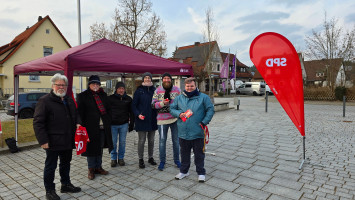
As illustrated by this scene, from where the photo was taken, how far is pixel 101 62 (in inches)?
185

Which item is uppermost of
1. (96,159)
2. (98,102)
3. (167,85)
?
(167,85)

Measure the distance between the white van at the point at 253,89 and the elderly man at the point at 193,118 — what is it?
3403 cm

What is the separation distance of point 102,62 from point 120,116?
3.73ft

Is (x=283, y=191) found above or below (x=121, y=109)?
below

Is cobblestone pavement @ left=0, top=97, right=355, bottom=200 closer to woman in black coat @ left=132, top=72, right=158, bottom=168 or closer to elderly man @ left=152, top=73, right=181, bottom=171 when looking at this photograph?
elderly man @ left=152, top=73, right=181, bottom=171

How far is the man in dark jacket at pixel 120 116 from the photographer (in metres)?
4.64

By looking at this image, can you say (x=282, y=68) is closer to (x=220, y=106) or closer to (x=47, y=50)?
(x=220, y=106)

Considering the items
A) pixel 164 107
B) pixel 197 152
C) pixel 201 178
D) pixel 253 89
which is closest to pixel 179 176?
A: pixel 201 178

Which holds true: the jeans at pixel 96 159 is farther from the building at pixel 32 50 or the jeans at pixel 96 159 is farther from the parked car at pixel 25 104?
the building at pixel 32 50

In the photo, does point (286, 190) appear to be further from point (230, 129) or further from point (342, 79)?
point (342, 79)

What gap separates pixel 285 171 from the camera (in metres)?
4.39

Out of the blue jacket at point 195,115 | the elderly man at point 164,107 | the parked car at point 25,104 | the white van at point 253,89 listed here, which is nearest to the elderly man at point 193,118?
the blue jacket at point 195,115

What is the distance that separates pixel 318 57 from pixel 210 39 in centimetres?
1398

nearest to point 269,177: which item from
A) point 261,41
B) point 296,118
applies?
point 296,118
